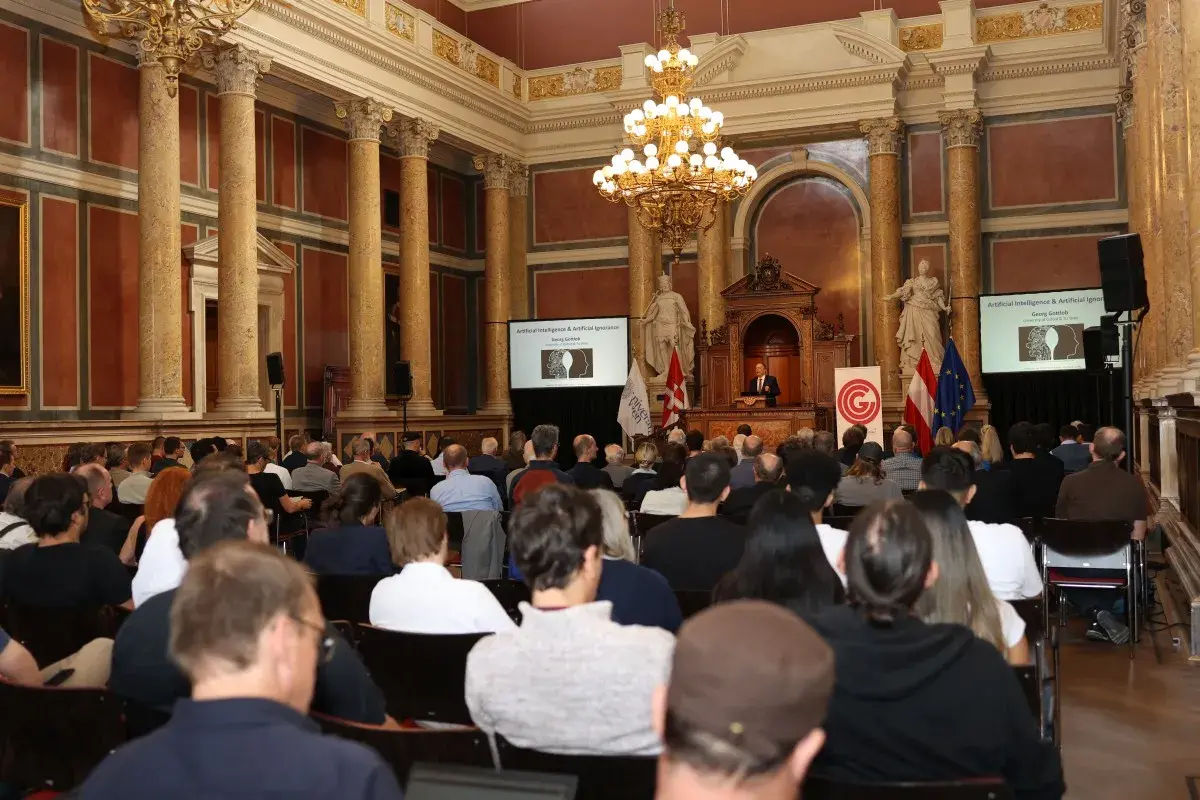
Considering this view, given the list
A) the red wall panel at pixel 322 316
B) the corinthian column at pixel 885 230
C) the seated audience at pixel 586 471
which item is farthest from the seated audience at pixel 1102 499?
the red wall panel at pixel 322 316

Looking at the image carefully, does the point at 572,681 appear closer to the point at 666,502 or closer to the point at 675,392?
the point at 666,502

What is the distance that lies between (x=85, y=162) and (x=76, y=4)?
166 cm

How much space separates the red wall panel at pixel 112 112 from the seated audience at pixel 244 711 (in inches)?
503

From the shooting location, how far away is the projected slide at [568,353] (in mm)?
17156

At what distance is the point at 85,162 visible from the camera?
42.0 ft

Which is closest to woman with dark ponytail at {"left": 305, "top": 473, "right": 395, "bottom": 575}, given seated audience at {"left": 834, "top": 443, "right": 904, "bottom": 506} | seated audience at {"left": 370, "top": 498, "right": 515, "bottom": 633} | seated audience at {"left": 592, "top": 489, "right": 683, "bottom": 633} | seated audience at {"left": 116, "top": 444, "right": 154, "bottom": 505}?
seated audience at {"left": 370, "top": 498, "right": 515, "bottom": 633}

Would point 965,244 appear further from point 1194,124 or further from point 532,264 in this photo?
point 1194,124

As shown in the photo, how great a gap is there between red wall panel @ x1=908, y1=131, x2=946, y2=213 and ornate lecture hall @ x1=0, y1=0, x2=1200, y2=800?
54mm

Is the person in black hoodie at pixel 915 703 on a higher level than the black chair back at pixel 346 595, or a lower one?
higher

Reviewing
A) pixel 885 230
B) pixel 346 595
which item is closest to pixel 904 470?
pixel 346 595

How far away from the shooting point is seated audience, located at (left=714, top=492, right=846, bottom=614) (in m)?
3.04

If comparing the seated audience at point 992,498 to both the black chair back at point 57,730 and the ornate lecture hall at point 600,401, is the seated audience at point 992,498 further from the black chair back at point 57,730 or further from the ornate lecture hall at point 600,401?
the black chair back at point 57,730

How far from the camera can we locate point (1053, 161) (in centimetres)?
1652

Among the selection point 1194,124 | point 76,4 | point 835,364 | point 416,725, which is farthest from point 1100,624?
point 76,4
